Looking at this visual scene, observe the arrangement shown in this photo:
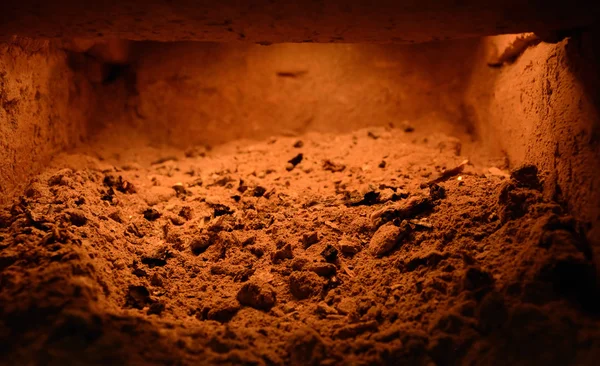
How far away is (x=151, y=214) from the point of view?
8.74ft

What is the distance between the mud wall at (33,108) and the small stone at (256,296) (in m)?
1.19

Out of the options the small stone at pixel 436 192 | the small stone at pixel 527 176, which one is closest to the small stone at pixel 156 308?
the small stone at pixel 436 192

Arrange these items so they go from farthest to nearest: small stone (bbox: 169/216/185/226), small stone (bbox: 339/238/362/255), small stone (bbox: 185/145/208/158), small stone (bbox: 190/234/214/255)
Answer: small stone (bbox: 185/145/208/158), small stone (bbox: 169/216/185/226), small stone (bbox: 190/234/214/255), small stone (bbox: 339/238/362/255)

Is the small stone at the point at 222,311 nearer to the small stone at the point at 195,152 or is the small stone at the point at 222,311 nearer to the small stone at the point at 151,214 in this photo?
the small stone at the point at 151,214

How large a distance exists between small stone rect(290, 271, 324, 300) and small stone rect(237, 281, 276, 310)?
0.08m

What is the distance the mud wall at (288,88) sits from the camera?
373 cm

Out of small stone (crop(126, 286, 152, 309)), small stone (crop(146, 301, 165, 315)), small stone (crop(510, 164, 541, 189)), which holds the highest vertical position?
small stone (crop(510, 164, 541, 189))

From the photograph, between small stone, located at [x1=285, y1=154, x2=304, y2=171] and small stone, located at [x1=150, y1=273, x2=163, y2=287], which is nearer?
small stone, located at [x1=150, y1=273, x2=163, y2=287]

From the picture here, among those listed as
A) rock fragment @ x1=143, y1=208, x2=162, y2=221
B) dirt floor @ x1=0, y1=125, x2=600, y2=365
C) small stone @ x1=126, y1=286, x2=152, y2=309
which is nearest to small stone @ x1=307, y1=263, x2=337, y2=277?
dirt floor @ x1=0, y1=125, x2=600, y2=365

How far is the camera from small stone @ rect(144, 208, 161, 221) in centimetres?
266

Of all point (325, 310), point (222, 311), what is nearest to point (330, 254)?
point (325, 310)

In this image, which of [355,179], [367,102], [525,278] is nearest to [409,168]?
[355,179]

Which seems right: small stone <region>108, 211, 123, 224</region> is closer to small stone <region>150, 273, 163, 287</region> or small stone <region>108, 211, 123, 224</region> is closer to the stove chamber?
the stove chamber

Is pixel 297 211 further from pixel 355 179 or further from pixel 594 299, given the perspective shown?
pixel 594 299
